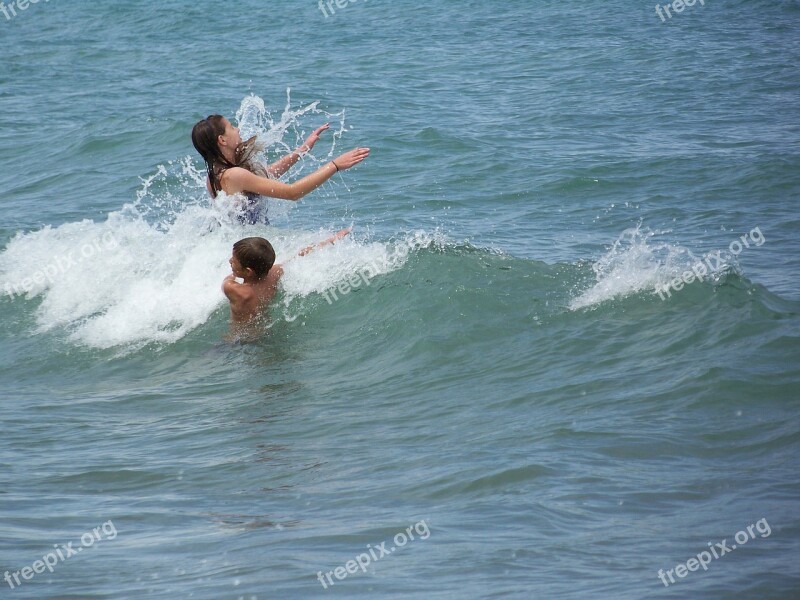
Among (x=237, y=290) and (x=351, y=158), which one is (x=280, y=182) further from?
(x=237, y=290)

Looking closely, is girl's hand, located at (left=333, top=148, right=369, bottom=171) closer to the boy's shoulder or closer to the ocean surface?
the ocean surface

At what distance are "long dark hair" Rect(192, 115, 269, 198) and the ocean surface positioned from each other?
64cm

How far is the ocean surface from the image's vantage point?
4.90m

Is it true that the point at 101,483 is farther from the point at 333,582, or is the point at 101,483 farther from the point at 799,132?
the point at 799,132

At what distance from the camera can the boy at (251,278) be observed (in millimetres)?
8133

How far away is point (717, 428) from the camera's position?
6012mm

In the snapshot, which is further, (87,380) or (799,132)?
(799,132)

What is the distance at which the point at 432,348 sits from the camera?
8.12 metres

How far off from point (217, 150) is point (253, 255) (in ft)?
2.67

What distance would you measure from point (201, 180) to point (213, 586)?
1009 centimetres

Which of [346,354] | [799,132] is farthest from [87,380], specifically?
[799,132]

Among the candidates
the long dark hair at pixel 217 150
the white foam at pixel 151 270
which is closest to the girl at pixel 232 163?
the long dark hair at pixel 217 150

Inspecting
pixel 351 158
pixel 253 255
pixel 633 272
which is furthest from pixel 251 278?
pixel 633 272

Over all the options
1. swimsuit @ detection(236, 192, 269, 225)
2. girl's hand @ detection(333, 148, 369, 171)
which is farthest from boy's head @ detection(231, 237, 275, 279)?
girl's hand @ detection(333, 148, 369, 171)
